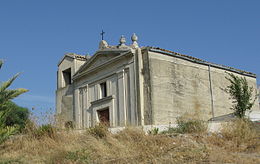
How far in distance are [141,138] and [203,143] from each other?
6.20 ft

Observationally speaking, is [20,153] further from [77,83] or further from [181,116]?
[77,83]

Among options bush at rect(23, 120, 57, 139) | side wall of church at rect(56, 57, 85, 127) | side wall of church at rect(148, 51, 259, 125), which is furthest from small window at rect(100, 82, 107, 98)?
bush at rect(23, 120, 57, 139)

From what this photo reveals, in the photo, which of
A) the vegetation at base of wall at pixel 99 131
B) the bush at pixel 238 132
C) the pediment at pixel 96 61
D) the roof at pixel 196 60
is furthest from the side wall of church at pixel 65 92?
the bush at pixel 238 132

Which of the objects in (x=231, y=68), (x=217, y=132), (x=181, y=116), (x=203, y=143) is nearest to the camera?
(x=203, y=143)

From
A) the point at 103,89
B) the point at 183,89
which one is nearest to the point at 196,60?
the point at 183,89

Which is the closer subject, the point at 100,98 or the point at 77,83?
the point at 100,98

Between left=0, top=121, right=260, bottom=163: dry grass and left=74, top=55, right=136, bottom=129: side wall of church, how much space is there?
17.2ft

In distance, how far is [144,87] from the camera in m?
18.4

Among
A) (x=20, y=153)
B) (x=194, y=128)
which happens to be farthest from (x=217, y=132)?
(x=20, y=153)

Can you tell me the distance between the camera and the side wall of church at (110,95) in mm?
19094

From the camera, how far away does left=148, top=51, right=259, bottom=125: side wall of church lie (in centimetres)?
1830

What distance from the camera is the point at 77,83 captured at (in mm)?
23344

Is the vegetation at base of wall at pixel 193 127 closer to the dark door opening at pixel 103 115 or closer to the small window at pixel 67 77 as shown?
the dark door opening at pixel 103 115

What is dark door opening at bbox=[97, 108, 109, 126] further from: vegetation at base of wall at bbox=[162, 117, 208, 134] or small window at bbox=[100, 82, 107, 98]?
vegetation at base of wall at bbox=[162, 117, 208, 134]
